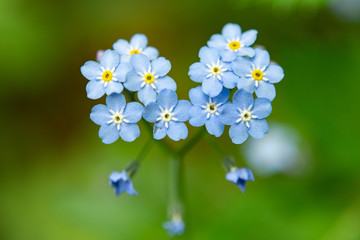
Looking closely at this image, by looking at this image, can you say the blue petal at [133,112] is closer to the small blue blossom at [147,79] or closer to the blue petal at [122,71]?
the small blue blossom at [147,79]

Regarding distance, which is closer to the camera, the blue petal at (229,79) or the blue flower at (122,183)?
the blue petal at (229,79)

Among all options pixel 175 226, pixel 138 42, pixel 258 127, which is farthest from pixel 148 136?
pixel 258 127

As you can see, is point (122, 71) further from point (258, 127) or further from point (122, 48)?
point (258, 127)

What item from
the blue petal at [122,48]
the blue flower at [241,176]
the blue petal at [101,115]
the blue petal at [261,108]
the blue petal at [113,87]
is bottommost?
the blue flower at [241,176]

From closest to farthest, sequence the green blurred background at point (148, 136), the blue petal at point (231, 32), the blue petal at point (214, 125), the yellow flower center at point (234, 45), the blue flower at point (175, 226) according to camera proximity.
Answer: the blue petal at point (214, 125)
the yellow flower center at point (234, 45)
the blue petal at point (231, 32)
the blue flower at point (175, 226)
the green blurred background at point (148, 136)

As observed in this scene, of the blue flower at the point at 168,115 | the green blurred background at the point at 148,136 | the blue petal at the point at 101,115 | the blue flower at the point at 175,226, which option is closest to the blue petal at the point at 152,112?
the blue flower at the point at 168,115

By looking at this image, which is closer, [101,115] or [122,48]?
[101,115]

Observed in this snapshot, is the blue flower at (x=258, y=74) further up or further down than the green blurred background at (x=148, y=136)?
further down

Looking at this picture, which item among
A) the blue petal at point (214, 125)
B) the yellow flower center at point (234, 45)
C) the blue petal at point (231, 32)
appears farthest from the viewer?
the blue petal at point (231, 32)
